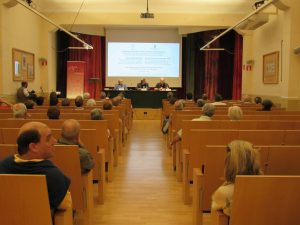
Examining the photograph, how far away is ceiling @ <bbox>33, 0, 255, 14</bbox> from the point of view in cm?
1241

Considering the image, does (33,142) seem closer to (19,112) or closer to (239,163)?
(239,163)

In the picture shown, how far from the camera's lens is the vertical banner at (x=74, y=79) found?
15031 millimetres

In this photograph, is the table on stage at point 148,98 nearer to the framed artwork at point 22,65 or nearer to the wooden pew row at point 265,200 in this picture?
the framed artwork at point 22,65

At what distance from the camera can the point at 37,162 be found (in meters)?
2.22

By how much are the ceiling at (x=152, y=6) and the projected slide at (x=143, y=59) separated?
10.6ft

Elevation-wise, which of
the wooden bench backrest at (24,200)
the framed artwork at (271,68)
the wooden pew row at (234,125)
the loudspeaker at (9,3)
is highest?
the loudspeaker at (9,3)

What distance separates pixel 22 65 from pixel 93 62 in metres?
5.89

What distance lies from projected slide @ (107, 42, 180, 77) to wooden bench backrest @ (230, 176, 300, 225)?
14.3 meters

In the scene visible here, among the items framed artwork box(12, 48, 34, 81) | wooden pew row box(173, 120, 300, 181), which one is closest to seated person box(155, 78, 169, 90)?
framed artwork box(12, 48, 34, 81)

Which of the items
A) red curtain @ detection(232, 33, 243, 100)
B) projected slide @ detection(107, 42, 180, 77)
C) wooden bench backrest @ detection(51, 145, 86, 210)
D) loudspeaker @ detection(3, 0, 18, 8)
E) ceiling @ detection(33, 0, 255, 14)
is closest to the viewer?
wooden bench backrest @ detection(51, 145, 86, 210)

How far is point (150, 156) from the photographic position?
23.0 feet

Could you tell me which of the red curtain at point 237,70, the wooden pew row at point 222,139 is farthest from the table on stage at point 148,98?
the wooden pew row at point 222,139

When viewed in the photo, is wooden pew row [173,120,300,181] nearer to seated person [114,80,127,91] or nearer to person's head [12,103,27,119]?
person's head [12,103,27,119]

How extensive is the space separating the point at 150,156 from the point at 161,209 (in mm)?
2880
